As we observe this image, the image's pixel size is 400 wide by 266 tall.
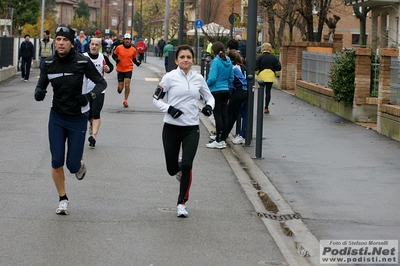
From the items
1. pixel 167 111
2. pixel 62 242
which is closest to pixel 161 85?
pixel 167 111

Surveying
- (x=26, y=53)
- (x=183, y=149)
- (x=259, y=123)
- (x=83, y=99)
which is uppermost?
(x=26, y=53)

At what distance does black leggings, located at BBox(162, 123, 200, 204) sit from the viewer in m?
8.25

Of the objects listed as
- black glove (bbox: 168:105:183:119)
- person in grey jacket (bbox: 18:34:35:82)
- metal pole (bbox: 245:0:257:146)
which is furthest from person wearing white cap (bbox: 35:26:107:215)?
person in grey jacket (bbox: 18:34:35:82)

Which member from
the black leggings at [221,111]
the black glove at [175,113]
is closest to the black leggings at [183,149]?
the black glove at [175,113]

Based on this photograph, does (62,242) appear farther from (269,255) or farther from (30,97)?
(30,97)

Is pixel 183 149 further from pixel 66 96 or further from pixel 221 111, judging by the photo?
pixel 221 111

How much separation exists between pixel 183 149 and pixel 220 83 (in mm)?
5206

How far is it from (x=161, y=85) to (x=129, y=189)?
1.92 meters

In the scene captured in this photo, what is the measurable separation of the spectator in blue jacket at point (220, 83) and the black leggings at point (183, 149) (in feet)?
16.1

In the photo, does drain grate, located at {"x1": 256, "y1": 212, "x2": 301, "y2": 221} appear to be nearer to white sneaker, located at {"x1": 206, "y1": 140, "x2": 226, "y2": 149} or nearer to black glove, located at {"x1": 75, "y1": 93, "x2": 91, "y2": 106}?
black glove, located at {"x1": 75, "y1": 93, "x2": 91, "y2": 106}

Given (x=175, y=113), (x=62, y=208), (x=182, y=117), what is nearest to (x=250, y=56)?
(x=182, y=117)

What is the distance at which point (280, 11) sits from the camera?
36094 mm

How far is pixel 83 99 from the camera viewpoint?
8.00 m

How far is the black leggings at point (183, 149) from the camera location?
8.25 m
